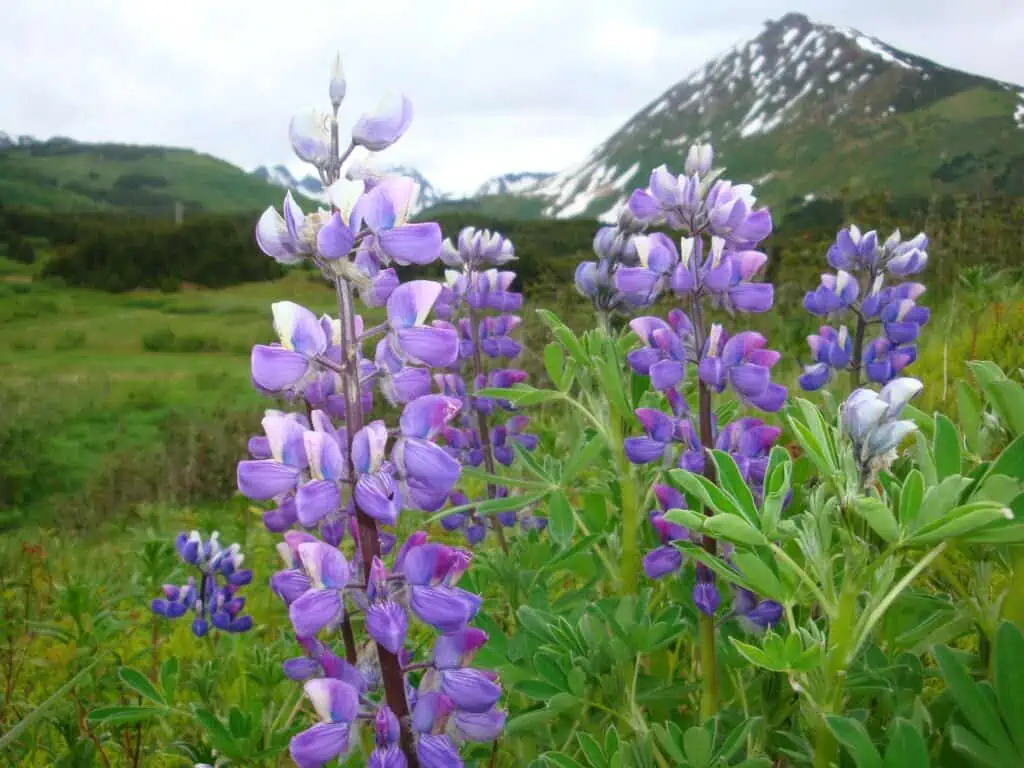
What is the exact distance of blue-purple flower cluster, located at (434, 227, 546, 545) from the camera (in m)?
2.12

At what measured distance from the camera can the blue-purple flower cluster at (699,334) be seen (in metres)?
1.21

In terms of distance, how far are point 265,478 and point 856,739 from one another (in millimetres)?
651

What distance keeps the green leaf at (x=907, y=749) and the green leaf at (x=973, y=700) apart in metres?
0.09

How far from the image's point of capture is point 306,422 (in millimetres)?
1090

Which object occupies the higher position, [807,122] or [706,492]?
[807,122]

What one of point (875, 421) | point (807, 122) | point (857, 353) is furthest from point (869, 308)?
point (807, 122)

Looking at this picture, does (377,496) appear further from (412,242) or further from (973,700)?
(973,700)

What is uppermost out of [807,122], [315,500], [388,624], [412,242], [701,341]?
[807,122]

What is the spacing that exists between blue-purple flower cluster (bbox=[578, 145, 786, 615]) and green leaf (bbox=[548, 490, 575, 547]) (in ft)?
0.50

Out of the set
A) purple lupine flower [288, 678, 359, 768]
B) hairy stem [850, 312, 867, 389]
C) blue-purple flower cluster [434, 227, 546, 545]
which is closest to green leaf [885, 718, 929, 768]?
purple lupine flower [288, 678, 359, 768]

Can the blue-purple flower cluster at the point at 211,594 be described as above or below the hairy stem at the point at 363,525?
below

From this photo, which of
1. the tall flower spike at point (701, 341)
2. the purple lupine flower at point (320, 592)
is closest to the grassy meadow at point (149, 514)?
the tall flower spike at point (701, 341)

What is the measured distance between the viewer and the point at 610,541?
4.66 ft

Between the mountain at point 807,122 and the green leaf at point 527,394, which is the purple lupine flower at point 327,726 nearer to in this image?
the green leaf at point 527,394
